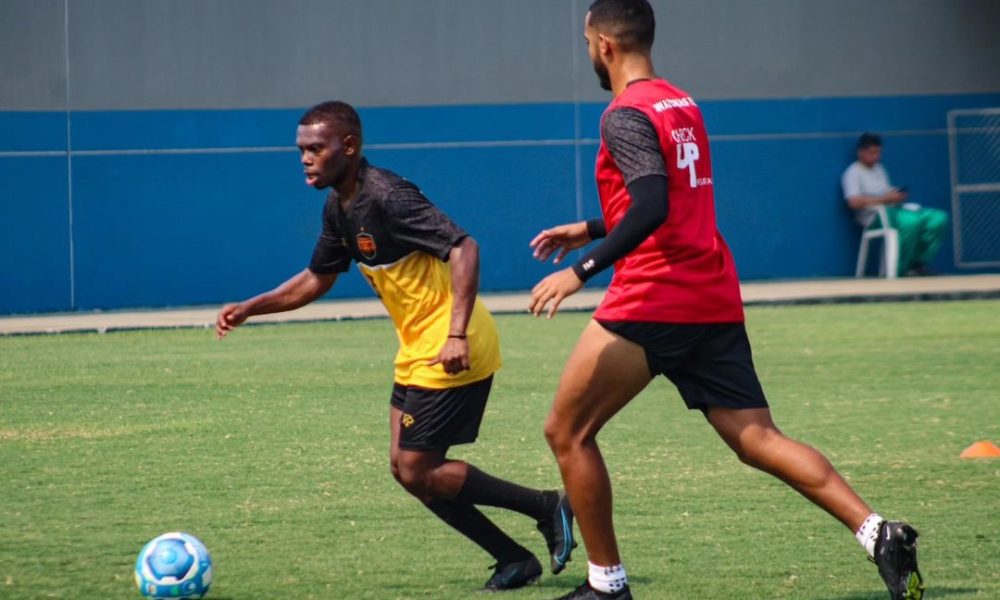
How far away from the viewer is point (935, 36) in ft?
80.6

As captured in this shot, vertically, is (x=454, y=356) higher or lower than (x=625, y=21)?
lower

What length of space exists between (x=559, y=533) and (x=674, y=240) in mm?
1401

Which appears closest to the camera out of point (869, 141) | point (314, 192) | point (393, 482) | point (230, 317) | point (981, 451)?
point (230, 317)

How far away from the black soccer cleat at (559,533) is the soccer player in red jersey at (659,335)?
591 millimetres

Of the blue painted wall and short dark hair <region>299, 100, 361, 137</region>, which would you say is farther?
the blue painted wall

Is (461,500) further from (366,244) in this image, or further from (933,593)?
(933,593)

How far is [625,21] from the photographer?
19.5 ft

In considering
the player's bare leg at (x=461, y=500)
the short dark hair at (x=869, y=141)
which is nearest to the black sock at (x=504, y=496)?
the player's bare leg at (x=461, y=500)

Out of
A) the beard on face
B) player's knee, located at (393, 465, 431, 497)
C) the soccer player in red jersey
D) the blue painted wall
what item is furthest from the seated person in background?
the soccer player in red jersey

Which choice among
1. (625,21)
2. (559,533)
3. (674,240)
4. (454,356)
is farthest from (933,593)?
(625,21)

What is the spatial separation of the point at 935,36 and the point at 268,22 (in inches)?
369

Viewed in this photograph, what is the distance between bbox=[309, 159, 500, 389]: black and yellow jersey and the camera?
648cm

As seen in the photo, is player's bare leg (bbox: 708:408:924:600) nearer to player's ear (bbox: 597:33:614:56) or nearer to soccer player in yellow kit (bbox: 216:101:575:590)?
soccer player in yellow kit (bbox: 216:101:575:590)

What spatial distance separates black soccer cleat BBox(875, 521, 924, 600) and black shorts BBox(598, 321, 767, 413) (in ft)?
2.09
